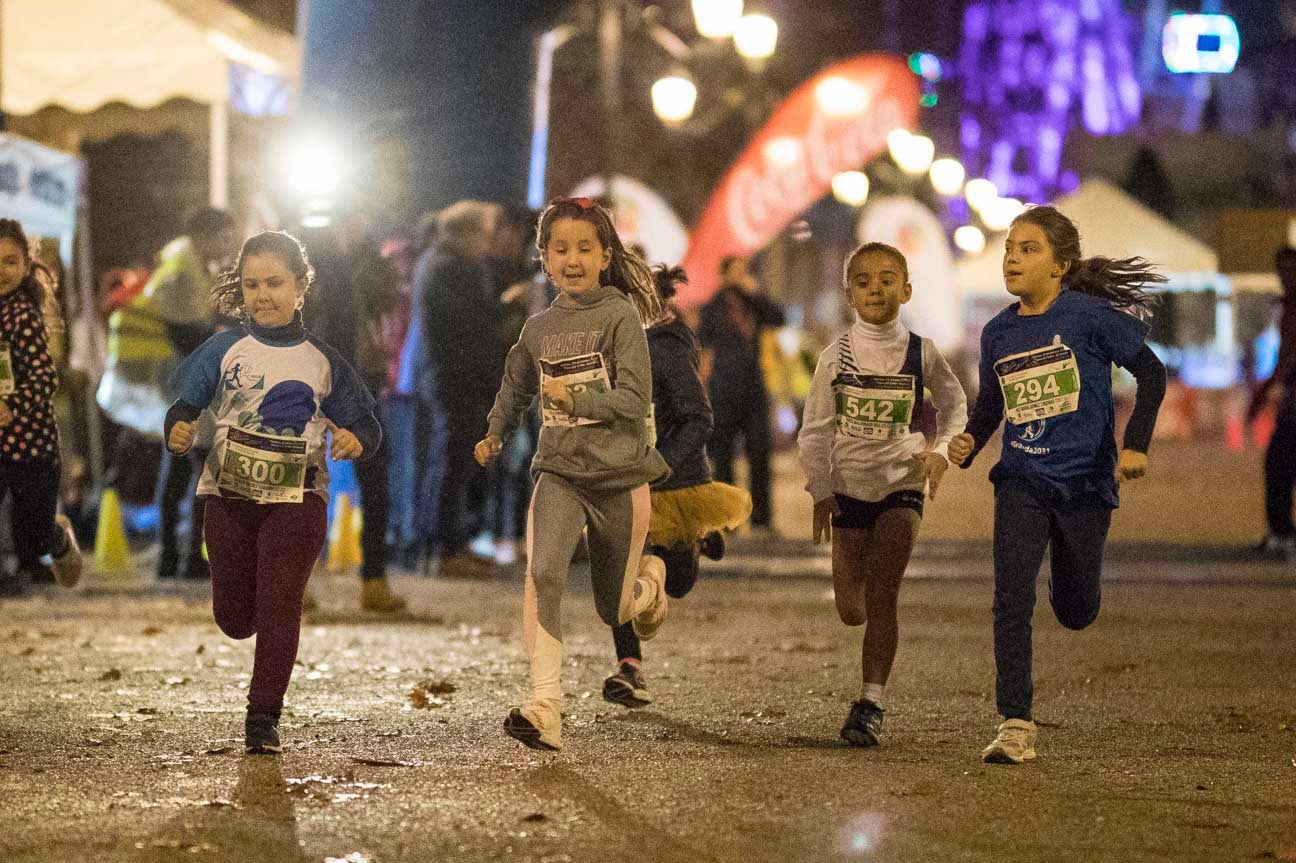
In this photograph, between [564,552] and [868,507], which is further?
[868,507]

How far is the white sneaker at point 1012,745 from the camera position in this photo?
21.3 ft

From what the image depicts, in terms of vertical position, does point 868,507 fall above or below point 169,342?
below

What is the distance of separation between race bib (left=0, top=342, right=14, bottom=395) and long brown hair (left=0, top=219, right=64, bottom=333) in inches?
7.9

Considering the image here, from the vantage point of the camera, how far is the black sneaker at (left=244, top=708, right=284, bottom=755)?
21.6 ft

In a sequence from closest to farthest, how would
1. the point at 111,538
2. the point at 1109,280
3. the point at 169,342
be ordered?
the point at 1109,280
the point at 169,342
the point at 111,538

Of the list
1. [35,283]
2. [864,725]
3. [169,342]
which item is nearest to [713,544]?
[864,725]

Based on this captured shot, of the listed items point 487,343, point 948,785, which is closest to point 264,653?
point 948,785

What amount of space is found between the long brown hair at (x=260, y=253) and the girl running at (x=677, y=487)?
137 centimetres

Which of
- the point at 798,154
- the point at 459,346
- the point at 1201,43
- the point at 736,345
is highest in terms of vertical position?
the point at 1201,43

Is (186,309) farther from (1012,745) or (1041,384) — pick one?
(1012,745)

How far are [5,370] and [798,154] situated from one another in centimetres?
1469

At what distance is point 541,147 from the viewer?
57.6ft

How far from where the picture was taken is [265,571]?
6785 mm

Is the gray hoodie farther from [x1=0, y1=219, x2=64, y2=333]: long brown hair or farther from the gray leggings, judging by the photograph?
[x1=0, y1=219, x2=64, y2=333]: long brown hair
